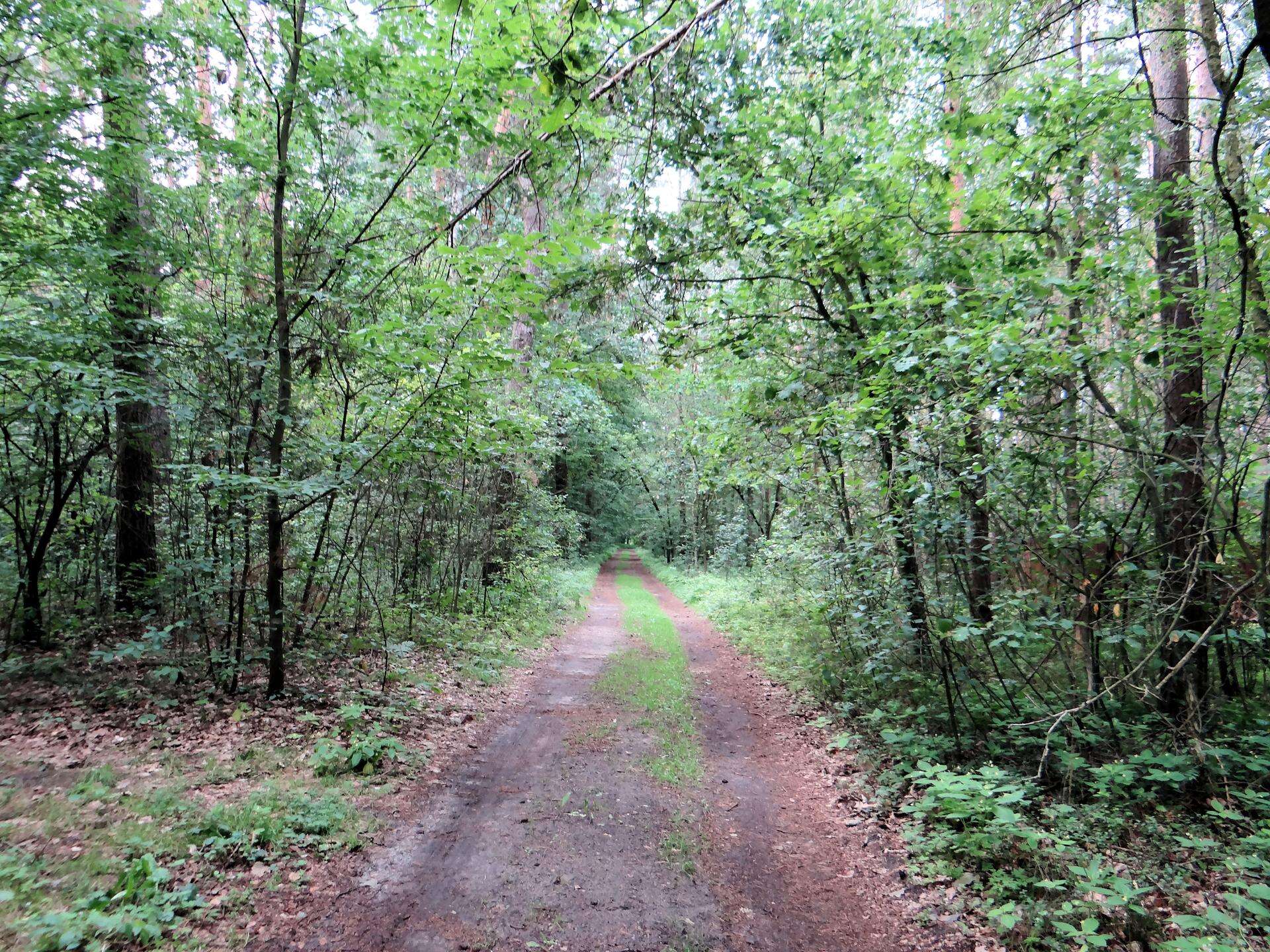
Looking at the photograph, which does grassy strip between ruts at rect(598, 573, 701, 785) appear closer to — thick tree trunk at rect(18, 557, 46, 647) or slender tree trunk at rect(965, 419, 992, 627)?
slender tree trunk at rect(965, 419, 992, 627)

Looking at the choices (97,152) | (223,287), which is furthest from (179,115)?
(223,287)

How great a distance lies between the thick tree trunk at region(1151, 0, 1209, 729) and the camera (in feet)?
14.1

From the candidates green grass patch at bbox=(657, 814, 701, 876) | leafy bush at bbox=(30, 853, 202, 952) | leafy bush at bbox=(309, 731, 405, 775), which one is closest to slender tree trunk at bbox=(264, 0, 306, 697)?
leafy bush at bbox=(309, 731, 405, 775)

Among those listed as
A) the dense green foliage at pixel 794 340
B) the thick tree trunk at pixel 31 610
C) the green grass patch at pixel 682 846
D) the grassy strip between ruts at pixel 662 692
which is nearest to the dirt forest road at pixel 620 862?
the green grass patch at pixel 682 846

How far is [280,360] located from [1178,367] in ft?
24.1

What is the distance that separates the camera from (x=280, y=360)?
602cm

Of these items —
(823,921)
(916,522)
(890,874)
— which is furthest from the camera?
(916,522)

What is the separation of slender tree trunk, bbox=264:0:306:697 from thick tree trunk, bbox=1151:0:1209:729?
6855mm

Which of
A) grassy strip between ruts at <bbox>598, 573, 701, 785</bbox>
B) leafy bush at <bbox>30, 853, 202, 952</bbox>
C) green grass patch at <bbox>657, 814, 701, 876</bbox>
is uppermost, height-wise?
leafy bush at <bbox>30, 853, 202, 952</bbox>

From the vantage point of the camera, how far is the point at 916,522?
5.63 m

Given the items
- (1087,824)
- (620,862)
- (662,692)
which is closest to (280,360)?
(620,862)

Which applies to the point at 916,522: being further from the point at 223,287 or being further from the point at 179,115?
the point at 179,115

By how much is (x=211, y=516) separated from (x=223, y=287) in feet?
7.62

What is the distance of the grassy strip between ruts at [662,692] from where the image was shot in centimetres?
589
